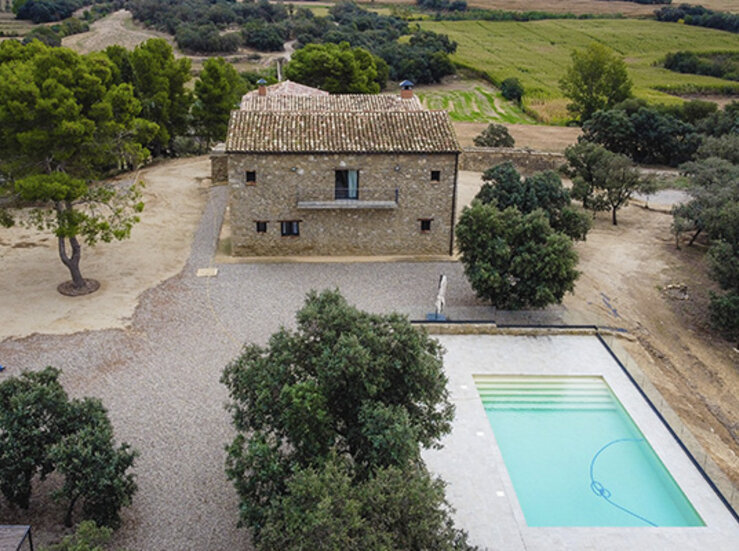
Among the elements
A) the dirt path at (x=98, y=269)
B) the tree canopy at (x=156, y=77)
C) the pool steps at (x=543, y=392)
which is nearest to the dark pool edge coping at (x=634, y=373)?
the pool steps at (x=543, y=392)

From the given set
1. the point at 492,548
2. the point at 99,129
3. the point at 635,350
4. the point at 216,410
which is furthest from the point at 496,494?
the point at 99,129

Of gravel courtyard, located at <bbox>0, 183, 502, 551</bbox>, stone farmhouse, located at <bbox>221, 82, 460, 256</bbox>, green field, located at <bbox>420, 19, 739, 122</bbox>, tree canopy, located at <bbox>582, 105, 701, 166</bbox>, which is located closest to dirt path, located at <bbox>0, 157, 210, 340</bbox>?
gravel courtyard, located at <bbox>0, 183, 502, 551</bbox>

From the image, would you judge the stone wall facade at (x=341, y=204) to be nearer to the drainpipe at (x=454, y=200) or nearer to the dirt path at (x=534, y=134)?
the drainpipe at (x=454, y=200)

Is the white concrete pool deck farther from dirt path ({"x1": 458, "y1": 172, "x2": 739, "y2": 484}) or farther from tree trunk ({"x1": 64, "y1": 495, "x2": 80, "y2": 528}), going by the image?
tree trunk ({"x1": 64, "y1": 495, "x2": 80, "y2": 528})

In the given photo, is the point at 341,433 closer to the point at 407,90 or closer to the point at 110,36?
the point at 407,90

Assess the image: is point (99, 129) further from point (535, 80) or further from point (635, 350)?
point (535, 80)

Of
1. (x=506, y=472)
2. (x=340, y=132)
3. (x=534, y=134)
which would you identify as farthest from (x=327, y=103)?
(x=534, y=134)
